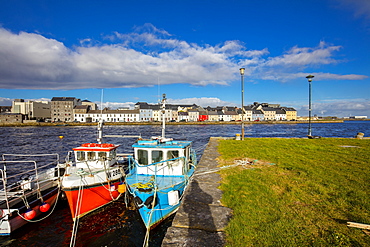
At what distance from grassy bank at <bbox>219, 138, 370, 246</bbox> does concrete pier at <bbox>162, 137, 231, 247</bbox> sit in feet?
0.82

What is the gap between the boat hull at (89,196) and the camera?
36.7 ft

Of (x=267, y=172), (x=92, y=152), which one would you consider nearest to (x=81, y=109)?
(x=92, y=152)

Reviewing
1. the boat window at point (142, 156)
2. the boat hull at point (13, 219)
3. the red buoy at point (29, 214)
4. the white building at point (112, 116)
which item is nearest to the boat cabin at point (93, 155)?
the boat window at point (142, 156)

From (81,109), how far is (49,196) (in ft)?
414

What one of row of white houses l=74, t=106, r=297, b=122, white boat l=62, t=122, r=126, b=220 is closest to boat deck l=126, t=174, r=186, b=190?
white boat l=62, t=122, r=126, b=220

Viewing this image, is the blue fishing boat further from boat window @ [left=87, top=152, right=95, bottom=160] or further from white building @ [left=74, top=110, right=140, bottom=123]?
white building @ [left=74, top=110, right=140, bottom=123]

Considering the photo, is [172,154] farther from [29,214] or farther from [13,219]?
[13,219]

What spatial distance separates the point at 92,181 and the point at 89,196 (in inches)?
31.0

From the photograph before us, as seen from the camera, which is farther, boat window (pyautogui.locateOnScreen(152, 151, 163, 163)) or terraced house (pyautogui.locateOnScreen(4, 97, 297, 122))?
terraced house (pyautogui.locateOnScreen(4, 97, 297, 122))

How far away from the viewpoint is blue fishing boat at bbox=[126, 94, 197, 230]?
930 cm

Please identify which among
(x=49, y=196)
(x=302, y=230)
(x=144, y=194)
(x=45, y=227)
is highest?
(x=302, y=230)

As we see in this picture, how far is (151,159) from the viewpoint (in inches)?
480

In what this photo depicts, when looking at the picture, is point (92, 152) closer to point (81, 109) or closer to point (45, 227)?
point (45, 227)

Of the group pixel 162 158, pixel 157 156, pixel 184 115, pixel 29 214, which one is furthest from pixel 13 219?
pixel 184 115
